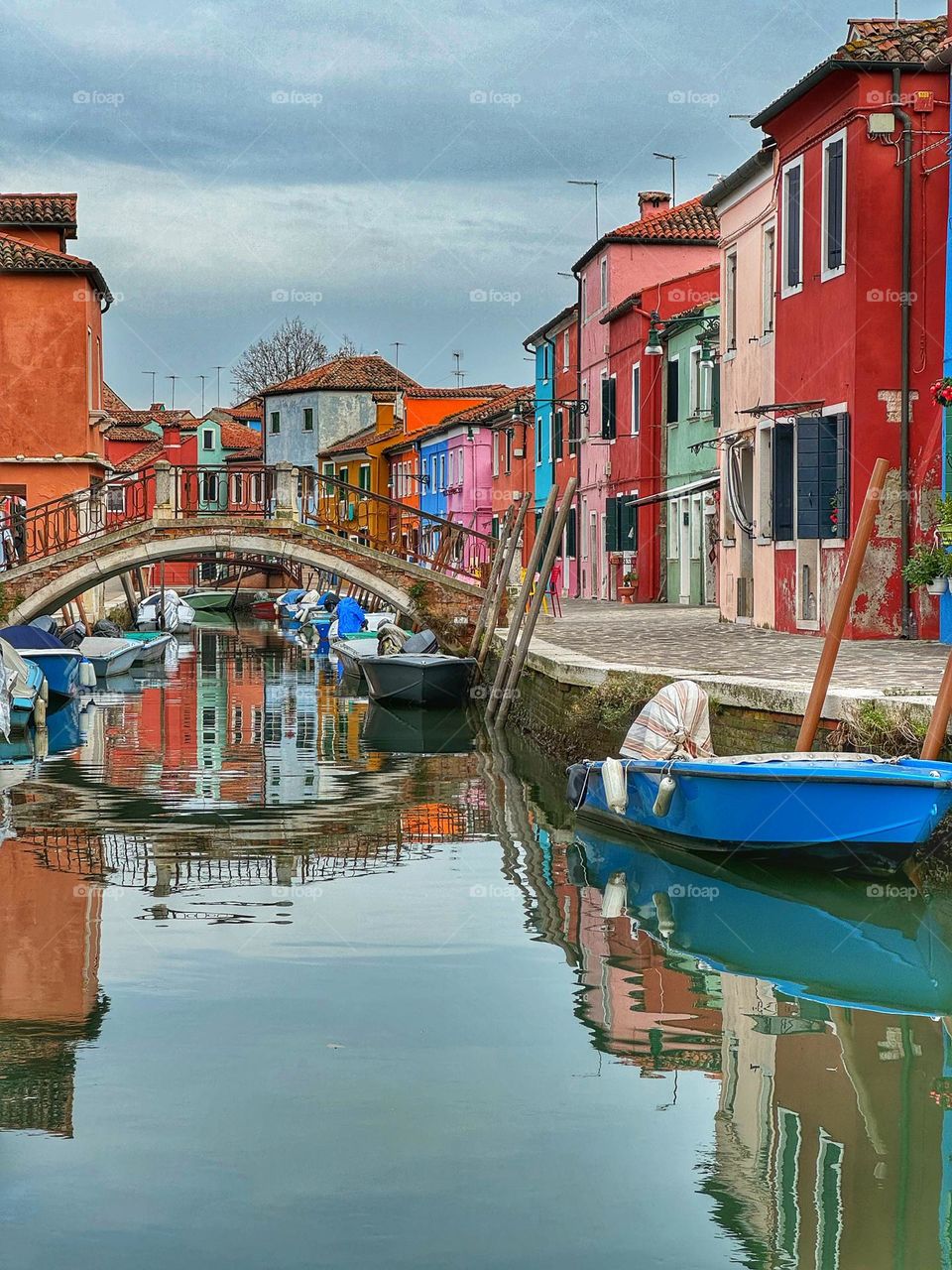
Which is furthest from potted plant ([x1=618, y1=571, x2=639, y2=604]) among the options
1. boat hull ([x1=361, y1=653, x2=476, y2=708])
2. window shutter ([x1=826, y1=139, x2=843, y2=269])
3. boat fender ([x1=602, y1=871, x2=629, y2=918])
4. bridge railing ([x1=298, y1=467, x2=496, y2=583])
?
boat fender ([x1=602, y1=871, x2=629, y2=918])

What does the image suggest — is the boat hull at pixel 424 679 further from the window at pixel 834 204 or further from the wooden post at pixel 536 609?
the window at pixel 834 204

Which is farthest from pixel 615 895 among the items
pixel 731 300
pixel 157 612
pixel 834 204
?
pixel 157 612

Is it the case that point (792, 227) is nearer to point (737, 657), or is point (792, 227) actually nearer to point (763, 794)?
point (737, 657)

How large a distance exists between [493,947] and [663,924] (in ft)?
3.60

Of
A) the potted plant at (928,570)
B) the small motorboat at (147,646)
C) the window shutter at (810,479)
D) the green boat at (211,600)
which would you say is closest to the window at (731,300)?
the window shutter at (810,479)

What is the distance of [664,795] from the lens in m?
10.5

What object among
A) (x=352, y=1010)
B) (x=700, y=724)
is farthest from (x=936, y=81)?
(x=352, y=1010)

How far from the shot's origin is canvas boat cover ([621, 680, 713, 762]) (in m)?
10.9

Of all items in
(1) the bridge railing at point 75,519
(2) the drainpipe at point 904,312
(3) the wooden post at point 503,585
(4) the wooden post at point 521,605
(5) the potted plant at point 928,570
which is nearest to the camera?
(5) the potted plant at point 928,570

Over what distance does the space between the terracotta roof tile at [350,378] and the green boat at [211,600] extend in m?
11.8

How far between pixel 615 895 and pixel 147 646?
23.9m

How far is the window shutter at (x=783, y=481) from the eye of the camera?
61.7 ft

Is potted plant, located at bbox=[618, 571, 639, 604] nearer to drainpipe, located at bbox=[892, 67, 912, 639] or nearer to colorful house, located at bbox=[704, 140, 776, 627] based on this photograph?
colorful house, located at bbox=[704, 140, 776, 627]

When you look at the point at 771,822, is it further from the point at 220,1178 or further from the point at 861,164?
the point at 861,164
